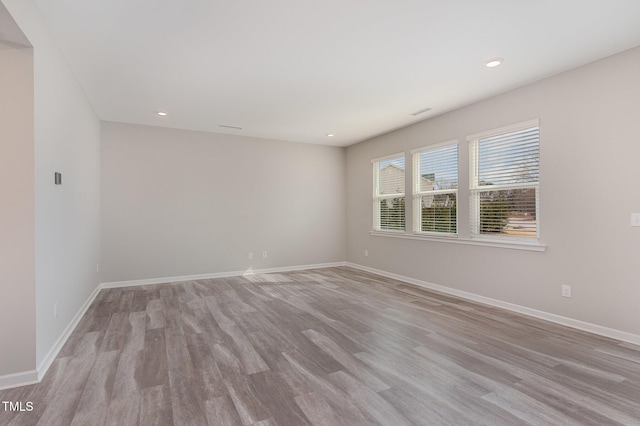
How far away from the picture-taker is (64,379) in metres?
2.18

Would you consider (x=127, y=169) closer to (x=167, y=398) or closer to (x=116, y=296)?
(x=116, y=296)

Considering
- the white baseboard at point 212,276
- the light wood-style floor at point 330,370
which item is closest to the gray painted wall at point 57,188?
the light wood-style floor at point 330,370

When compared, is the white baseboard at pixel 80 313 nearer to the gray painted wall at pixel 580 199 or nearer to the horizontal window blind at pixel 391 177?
the horizontal window blind at pixel 391 177

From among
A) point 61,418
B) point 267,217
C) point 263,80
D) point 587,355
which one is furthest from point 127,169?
point 587,355

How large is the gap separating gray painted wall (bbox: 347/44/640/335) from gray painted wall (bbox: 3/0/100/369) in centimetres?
461

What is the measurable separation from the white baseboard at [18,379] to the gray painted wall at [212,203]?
3.20m

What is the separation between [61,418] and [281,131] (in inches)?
190

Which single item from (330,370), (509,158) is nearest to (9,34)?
(330,370)

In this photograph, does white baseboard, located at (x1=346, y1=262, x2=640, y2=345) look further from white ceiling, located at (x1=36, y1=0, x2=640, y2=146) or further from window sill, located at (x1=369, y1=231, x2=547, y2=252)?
white ceiling, located at (x1=36, y1=0, x2=640, y2=146)

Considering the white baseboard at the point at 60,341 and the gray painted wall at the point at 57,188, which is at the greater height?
the gray painted wall at the point at 57,188

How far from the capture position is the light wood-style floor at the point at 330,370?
5.91 feet

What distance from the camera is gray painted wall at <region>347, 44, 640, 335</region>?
2859 mm

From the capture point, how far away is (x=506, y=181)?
12.7ft

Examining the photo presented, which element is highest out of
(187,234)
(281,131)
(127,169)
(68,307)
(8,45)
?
(281,131)
